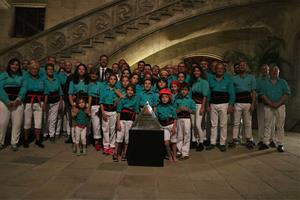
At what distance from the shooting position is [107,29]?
9.64 metres

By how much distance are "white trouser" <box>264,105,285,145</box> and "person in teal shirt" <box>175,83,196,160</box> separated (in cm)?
231

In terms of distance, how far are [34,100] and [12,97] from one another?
502 millimetres

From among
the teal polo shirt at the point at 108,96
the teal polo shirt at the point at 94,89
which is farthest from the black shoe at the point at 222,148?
the teal polo shirt at the point at 94,89

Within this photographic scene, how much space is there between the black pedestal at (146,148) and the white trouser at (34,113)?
8.69ft

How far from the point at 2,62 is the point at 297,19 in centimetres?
1127

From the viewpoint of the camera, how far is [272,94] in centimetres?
710

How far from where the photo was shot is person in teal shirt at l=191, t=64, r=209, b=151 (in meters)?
6.71

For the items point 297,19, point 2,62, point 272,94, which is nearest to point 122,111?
point 272,94

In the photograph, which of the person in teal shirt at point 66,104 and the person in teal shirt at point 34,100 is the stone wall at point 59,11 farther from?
the person in teal shirt at point 34,100

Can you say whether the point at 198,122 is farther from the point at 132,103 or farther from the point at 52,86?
the point at 52,86

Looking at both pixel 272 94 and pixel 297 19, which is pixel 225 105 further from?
pixel 297 19

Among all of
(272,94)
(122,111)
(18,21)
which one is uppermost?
(18,21)

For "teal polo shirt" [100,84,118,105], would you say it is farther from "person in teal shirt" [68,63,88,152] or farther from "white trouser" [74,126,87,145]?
"white trouser" [74,126,87,145]

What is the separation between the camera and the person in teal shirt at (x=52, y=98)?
22.7ft
